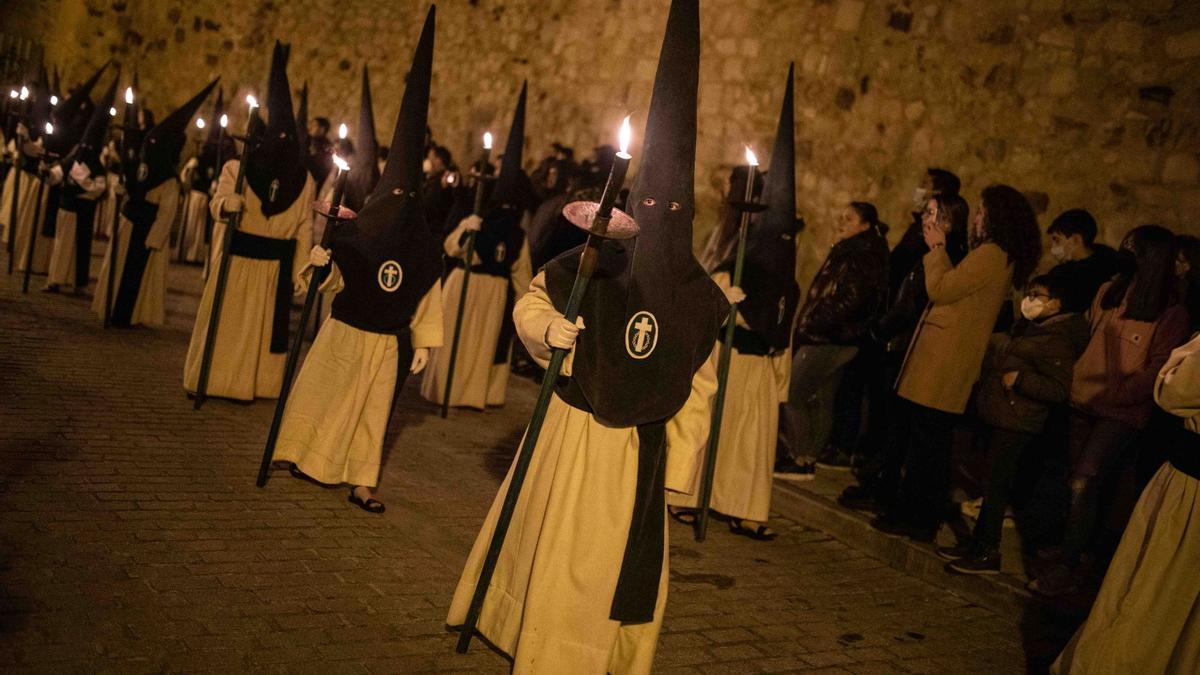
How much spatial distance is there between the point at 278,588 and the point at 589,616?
143cm

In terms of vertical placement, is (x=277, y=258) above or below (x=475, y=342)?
above

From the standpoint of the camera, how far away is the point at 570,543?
3961 mm

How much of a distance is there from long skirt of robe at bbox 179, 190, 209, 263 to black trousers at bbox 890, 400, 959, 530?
12639 mm

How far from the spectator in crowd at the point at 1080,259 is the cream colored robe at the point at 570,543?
299cm

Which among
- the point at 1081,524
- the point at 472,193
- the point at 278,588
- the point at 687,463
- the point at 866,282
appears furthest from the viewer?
the point at 472,193

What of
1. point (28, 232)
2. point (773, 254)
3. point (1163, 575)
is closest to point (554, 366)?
point (1163, 575)

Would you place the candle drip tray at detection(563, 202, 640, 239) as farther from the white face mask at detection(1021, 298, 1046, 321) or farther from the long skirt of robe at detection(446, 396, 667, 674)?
the white face mask at detection(1021, 298, 1046, 321)

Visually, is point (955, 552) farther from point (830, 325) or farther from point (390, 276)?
point (390, 276)

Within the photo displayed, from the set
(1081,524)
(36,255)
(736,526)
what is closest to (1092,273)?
(1081,524)

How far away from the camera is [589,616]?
394cm

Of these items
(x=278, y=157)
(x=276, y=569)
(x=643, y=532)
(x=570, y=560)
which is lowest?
(x=276, y=569)

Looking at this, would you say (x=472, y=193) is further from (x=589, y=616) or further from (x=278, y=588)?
(x=589, y=616)

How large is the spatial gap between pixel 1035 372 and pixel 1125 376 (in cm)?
50

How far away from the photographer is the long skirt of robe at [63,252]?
11484mm
